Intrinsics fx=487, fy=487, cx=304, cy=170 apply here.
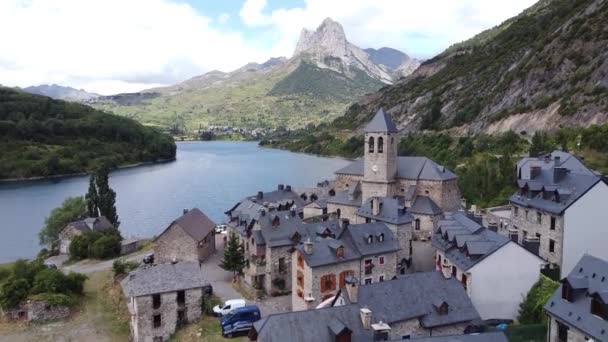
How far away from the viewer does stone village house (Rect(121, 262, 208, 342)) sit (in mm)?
32750

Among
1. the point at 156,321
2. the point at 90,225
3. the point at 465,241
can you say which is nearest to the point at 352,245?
the point at 465,241

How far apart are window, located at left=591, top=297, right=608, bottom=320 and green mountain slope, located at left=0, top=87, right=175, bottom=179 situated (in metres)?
130

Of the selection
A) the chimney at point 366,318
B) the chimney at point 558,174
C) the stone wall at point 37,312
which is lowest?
the stone wall at point 37,312

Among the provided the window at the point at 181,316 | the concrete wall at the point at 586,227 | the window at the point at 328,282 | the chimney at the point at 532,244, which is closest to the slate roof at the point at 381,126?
the chimney at the point at 532,244

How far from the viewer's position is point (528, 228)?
37344 millimetres

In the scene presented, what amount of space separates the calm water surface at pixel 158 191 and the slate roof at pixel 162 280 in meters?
39.0

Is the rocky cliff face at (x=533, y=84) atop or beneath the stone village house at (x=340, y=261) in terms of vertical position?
atop

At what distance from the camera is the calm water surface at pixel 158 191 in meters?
76.4

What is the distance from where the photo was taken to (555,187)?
35.1 metres

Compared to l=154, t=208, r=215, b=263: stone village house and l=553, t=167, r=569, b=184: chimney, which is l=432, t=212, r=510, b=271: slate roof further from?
l=154, t=208, r=215, b=263: stone village house

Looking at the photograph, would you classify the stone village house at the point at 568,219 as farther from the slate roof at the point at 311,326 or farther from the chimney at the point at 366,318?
the slate roof at the point at 311,326

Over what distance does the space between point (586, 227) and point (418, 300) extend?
14819mm

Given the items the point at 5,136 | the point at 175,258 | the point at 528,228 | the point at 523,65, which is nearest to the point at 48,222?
the point at 175,258

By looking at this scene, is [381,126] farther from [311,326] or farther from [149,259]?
[311,326]
